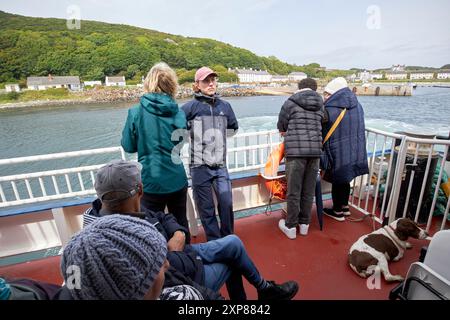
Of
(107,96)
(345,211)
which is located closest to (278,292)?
(345,211)

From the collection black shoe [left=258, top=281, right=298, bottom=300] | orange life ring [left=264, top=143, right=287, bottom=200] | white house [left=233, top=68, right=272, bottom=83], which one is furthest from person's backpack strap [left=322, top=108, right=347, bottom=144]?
white house [left=233, top=68, right=272, bottom=83]

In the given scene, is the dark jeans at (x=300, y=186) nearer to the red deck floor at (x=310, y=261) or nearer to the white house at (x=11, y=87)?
the red deck floor at (x=310, y=261)

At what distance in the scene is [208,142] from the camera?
199 centimetres

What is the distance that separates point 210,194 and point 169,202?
37 cm

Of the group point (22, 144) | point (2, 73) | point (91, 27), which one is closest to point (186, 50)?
point (91, 27)

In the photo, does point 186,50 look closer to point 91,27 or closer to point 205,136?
point 91,27

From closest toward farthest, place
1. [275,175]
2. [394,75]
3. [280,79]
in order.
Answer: [275,175], [280,79], [394,75]

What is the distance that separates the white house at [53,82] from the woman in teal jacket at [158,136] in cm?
5572

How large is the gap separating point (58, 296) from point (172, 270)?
524mm

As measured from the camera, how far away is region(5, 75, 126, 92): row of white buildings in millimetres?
45041

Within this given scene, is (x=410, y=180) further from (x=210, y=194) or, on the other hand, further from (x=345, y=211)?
(x=210, y=194)

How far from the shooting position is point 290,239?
2.38m

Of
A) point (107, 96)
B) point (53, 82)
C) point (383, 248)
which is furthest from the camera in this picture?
point (53, 82)

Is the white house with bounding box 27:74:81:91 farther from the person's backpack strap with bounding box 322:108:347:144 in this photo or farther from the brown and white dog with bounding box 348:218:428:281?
the brown and white dog with bounding box 348:218:428:281
